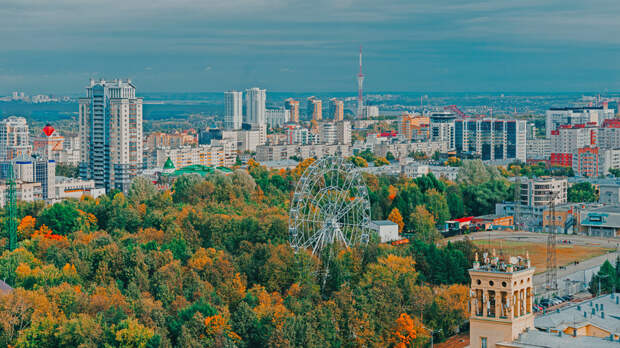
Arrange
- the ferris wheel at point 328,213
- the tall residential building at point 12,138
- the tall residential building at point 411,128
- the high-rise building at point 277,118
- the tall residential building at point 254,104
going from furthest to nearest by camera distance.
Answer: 1. the high-rise building at point 277,118
2. the tall residential building at point 254,104
3. the tall residential building at point 411,128
4. the tall residential building at point 12,138
5. the ferris wheel at point 328,213

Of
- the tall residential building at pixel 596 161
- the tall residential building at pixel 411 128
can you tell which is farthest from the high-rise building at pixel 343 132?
the tall residential building at pixel 596 161

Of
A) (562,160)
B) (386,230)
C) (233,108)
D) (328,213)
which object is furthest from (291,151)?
(233,108)

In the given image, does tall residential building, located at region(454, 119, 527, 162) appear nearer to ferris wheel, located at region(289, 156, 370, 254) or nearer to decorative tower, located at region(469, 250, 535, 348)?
ferris wheel, located at region(289, 156, 370, 254)

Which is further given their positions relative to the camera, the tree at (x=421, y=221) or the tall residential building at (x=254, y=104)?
the tall residential building at (x=254, y=104)

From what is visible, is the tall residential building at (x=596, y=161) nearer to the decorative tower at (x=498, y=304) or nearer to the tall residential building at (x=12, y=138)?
the tall residential building at (x=12, y=138)

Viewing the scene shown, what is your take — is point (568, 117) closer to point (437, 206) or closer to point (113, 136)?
point (113, 136)
